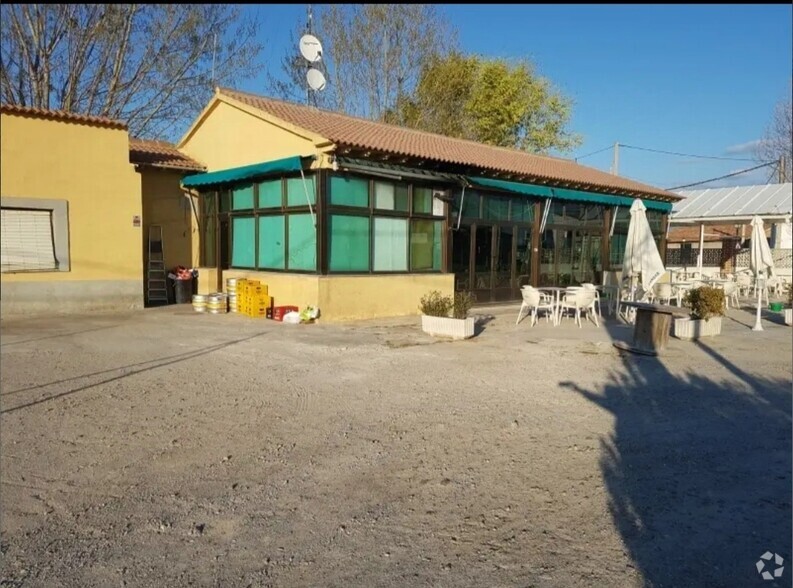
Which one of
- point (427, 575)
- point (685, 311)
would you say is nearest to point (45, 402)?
point (427, 575)

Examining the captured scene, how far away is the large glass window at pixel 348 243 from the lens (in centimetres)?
1208

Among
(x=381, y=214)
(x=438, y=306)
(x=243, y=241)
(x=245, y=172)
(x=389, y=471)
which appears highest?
(x=245, y=172)

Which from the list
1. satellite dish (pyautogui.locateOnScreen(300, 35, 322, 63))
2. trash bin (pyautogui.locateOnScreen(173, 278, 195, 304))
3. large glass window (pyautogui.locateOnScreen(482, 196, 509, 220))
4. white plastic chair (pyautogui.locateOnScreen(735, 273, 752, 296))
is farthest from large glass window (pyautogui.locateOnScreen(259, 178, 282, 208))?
white plastic chair (pyautogui.locateOnScreen(735, 273, 752, 296))

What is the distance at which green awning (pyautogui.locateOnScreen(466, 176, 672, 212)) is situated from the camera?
14984mm

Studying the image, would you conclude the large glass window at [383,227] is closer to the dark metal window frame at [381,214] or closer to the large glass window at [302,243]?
the dark metal window frame at [381,214]

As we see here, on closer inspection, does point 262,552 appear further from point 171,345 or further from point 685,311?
point 685,311

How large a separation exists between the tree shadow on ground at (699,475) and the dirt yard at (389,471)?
0.02m

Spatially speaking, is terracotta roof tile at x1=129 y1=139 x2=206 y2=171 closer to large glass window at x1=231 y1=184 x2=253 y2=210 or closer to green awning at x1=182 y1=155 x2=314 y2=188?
green awning at x1=182 y1=155 x2=314 y2=188

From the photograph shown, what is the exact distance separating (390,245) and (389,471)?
30.6ft

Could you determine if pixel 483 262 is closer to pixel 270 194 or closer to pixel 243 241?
pixel 270 194

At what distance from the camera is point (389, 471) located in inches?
163

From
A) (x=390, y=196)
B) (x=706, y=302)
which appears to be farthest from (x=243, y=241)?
(x=706, y=302)

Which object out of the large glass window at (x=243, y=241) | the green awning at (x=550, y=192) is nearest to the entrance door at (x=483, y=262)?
the green awning at (x=550, y=192)

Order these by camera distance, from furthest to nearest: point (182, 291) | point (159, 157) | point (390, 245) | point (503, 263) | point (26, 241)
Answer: point (503, 263), point (159, 157), point (182, 291), point (390, 245), point (26, 241)
